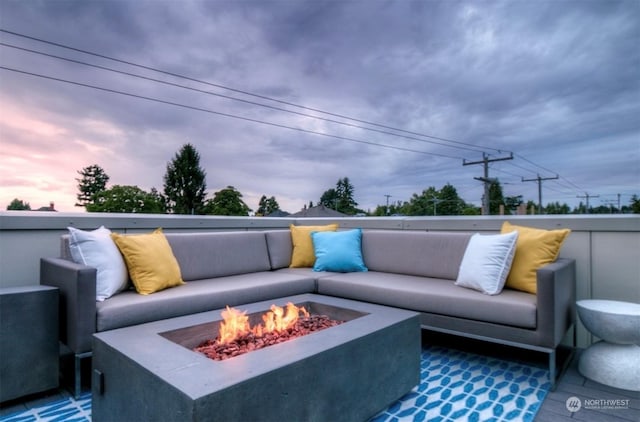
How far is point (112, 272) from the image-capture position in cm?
219

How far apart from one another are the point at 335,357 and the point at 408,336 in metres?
0.59

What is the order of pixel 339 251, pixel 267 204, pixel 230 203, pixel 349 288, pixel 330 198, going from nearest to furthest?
pixel 349 288, pixel 339 251, pixel 330 198, pixel 267 204, pixel 230 203

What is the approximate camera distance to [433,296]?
2.37 meters

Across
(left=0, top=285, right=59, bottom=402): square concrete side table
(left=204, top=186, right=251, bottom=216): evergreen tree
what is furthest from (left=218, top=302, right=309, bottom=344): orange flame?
(left=204, top=186, right=251, bottom=216): evergreen tree

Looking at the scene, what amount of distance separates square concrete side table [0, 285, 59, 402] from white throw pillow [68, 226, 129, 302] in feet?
0.89

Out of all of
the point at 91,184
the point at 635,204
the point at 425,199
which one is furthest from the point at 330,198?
the point at 91,184

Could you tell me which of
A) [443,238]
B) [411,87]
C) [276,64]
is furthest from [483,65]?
[443,238]

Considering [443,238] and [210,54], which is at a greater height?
[210,54]

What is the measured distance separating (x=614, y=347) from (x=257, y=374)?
2238 millimetres

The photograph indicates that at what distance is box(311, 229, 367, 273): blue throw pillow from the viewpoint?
10.7 ft

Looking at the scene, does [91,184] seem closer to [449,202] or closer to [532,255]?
[449,202]

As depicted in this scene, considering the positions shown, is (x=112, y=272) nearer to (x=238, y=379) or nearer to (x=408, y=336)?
(x=238, y=379)

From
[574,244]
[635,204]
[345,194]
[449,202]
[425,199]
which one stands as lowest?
[574,244]

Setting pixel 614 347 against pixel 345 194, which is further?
pixel 345 194
